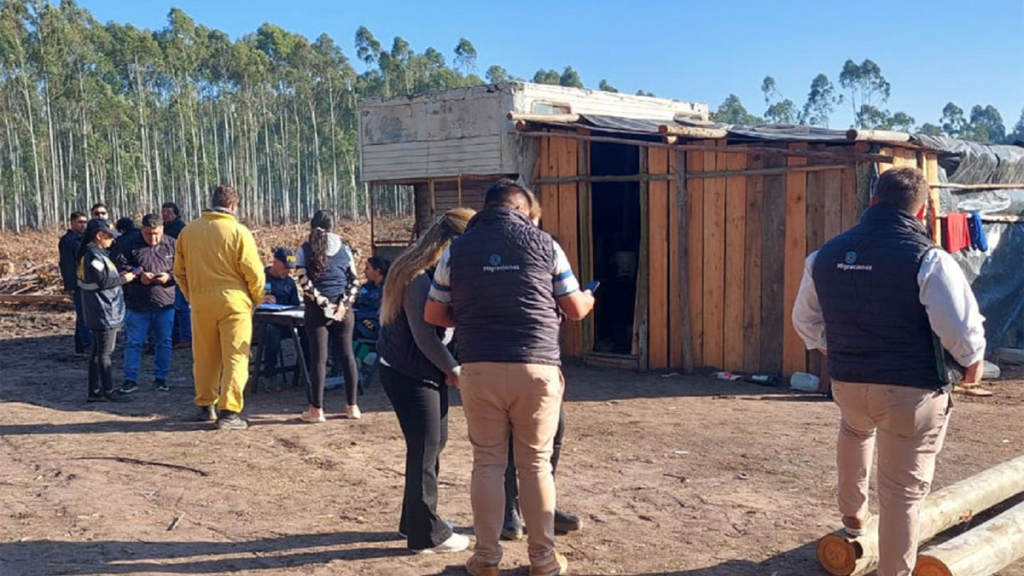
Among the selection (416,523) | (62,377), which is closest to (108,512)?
(416,523)

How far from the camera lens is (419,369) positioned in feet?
13.6

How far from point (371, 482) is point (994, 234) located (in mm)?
8456

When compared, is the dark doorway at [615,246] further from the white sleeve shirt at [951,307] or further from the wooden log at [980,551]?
the white sleeve shirt at [951,307]

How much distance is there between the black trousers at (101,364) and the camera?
806cm

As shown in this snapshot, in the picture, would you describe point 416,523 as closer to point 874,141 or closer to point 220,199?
point 220,199

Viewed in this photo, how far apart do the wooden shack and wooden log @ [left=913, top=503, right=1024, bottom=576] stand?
4.80 metres

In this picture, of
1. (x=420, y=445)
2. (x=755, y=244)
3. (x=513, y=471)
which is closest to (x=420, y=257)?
(x=420, y=445)

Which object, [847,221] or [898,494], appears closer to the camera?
[898,494]

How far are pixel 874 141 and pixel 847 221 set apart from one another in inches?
31.8

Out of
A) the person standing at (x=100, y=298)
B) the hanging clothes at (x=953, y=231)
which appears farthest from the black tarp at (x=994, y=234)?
the person standing at (x=100, y=298)

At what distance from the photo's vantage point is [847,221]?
8.59 meters

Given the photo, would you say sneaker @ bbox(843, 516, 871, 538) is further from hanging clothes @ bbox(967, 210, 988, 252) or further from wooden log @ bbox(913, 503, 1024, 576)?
hanging clothes @ bbox(967, 210, 988, 252)

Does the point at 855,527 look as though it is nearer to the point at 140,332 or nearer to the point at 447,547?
the point at 447,547

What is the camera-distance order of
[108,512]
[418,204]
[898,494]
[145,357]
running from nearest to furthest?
1. [898,494]
2. [108,512]
3. [145,357]
4. [418,204]
